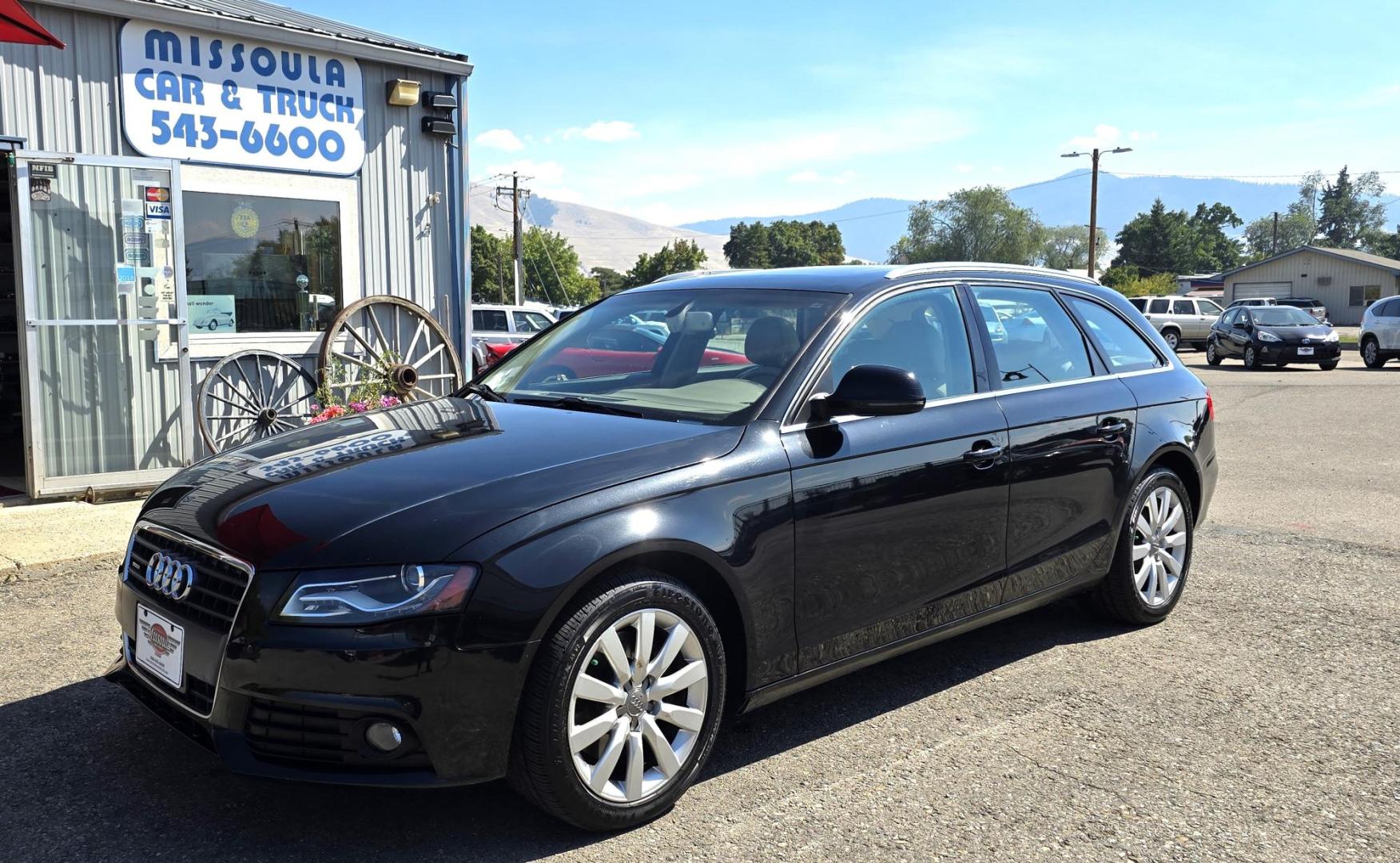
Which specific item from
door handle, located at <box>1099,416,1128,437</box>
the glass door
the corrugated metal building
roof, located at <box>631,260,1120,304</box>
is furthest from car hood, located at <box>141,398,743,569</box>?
the corrugated metal building

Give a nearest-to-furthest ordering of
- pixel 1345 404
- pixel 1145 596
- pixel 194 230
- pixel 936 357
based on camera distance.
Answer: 1. pixel 936 357
2. pixel 1145 596
3. pixel 194 230
4. pixel 1345 404

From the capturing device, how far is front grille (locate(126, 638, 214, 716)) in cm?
296

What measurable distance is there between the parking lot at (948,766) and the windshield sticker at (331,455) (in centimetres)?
93

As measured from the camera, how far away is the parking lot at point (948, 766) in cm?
309

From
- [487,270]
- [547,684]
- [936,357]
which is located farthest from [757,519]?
[487,270]

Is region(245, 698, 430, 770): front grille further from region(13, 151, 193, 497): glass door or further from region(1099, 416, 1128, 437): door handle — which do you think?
region(13, 151, 193, 497): glass door

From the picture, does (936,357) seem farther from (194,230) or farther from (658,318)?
(194,230)

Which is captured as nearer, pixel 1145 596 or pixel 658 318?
pixel 658 318

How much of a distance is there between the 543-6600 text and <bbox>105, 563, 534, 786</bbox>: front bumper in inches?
272

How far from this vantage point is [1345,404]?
53.8 ft

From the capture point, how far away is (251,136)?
9.12 metres

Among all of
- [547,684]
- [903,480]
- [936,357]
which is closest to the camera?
[547,684]

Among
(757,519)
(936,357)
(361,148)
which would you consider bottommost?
(757,519)

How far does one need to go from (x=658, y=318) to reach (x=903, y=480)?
1217mm
